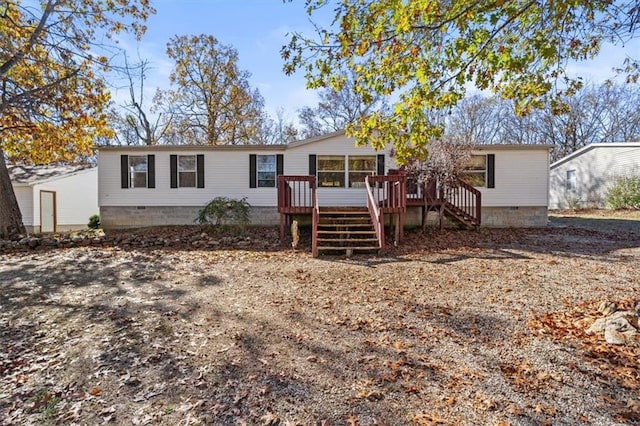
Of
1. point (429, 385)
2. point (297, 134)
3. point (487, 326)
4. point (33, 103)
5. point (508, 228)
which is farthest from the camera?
point (297, 134)

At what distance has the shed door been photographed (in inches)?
617

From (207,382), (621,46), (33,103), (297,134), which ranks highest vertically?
(297,134)

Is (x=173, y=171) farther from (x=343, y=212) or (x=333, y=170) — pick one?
(x=343, y=212)

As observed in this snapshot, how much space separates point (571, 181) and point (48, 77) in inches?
1041

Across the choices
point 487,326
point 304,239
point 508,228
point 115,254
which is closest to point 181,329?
point 487,326

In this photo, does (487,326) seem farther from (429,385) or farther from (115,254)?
(115,254)

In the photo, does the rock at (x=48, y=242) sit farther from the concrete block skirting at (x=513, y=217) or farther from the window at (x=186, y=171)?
the concrete block skirting at (x=513, y=217)

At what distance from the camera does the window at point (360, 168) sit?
12500mm

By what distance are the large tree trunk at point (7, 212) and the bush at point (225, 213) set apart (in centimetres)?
549

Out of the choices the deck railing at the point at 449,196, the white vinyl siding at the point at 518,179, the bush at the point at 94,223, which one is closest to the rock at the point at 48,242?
the bush at the point at 94,223

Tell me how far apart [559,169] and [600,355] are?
24.7 metres

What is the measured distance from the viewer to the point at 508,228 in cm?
Result: 1220

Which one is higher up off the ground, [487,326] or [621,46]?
[621,46]

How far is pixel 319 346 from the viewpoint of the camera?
368cm
